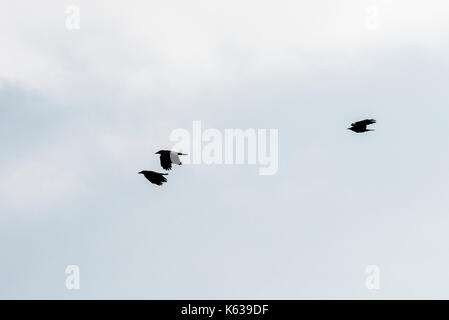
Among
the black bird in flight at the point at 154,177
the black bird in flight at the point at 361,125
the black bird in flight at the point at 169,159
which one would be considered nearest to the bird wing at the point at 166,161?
the black bird in flight at the point at 169,159

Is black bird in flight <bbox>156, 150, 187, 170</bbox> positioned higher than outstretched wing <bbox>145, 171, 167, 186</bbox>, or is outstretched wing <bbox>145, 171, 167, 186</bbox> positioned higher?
black bird in flight <bbox>156, 150, 187, 170</bbox>

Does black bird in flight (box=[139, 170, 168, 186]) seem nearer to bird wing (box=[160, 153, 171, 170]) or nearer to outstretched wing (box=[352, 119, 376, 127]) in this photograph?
bird wing (box=[160, 153, 171, 170])

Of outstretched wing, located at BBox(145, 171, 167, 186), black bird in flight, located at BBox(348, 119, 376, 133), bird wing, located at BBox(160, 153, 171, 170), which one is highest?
black bird in flight, located at BBox(348, 119, 376, 133)

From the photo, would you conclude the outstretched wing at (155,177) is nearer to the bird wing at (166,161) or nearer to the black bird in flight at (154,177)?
the black bird in flight at (154,177)

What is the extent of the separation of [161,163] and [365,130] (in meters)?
9.25

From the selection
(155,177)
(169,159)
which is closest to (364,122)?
(169,159)

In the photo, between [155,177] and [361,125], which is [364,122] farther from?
[155,177]

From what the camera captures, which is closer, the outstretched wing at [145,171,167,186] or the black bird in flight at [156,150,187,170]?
the black bird in flight at [156,150,187,170]

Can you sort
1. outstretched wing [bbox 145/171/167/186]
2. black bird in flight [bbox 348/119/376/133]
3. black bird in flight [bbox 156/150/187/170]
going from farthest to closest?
black bird in flight [bbox 348/119/376/133] < outstretched wing [bbox 145/171/167/186] < black bird in flight [bbox 156/150/187/170]

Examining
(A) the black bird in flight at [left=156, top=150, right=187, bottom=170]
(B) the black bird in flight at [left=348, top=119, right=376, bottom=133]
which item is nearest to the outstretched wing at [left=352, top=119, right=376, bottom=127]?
(B) the black bird in flight at [left=348, top=119, right=376, bottom=133]

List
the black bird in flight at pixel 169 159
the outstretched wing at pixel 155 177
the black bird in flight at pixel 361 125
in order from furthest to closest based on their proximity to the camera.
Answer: the black bird in flight at pixel 361 125 < the outstretched wing at pixel 155 177 < the black bird in flight at pixel 169 159
